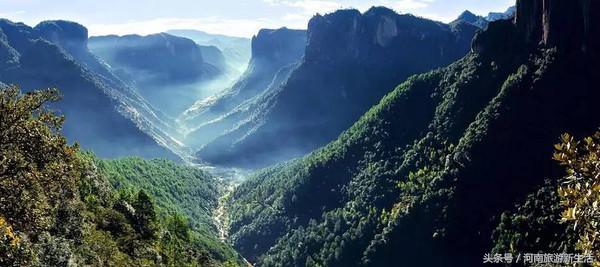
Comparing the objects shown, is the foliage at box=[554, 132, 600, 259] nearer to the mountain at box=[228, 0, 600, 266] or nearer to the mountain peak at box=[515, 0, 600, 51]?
Answer: the mountain at box=[228, 0, 600, 266]

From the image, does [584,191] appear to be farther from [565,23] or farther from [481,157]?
[565,23]

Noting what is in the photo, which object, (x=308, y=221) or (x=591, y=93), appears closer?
(x=591, y=93)

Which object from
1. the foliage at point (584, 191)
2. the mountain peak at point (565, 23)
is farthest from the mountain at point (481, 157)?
the foliage at point (584, 191)

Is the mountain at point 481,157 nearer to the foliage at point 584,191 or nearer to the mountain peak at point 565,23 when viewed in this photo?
the mountain peak at point 565,23

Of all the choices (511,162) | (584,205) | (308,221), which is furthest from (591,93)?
(584,205)

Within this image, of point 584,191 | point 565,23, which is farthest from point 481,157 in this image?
point 584,191

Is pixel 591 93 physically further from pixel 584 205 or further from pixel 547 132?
pixel 584 205
